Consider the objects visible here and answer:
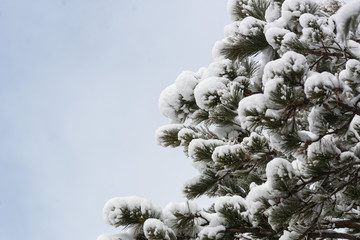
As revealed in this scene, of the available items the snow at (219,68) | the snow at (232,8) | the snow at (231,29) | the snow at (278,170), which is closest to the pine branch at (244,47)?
the snow at (219,68)

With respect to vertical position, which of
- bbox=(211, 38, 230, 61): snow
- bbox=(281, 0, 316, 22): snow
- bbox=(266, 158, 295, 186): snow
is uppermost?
bbox=(211, 38, 230, 61): snow

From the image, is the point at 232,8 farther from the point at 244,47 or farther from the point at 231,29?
the point at 244,47

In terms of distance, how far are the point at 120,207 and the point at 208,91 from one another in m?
1.28

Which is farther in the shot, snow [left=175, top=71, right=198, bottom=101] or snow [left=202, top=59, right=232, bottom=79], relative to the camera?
snow [left=175, top=71, right=198, bottom=101]

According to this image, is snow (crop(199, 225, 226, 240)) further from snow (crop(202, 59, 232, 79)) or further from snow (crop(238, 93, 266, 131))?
snow (crop(202, 59, 232, 79))

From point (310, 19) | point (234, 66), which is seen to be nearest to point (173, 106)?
point (234, 66)

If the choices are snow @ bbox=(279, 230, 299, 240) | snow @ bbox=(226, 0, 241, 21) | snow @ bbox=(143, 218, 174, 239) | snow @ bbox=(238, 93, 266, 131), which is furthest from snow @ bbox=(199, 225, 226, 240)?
snow @ bbox=(226, 0, 241, 21)

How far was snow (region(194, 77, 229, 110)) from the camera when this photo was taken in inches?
154

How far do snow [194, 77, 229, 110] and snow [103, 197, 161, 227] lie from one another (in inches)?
40.6

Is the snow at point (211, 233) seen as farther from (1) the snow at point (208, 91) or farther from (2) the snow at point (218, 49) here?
(2) the snow at point (218, 49)

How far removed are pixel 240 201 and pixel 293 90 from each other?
3.93ft

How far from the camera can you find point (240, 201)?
3.85 meters

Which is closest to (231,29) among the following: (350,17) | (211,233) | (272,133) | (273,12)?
(273,12)

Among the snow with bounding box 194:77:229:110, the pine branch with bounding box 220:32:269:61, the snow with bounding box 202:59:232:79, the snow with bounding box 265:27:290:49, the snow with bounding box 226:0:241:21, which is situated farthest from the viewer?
the snow with bounding box 226:0:241:21
